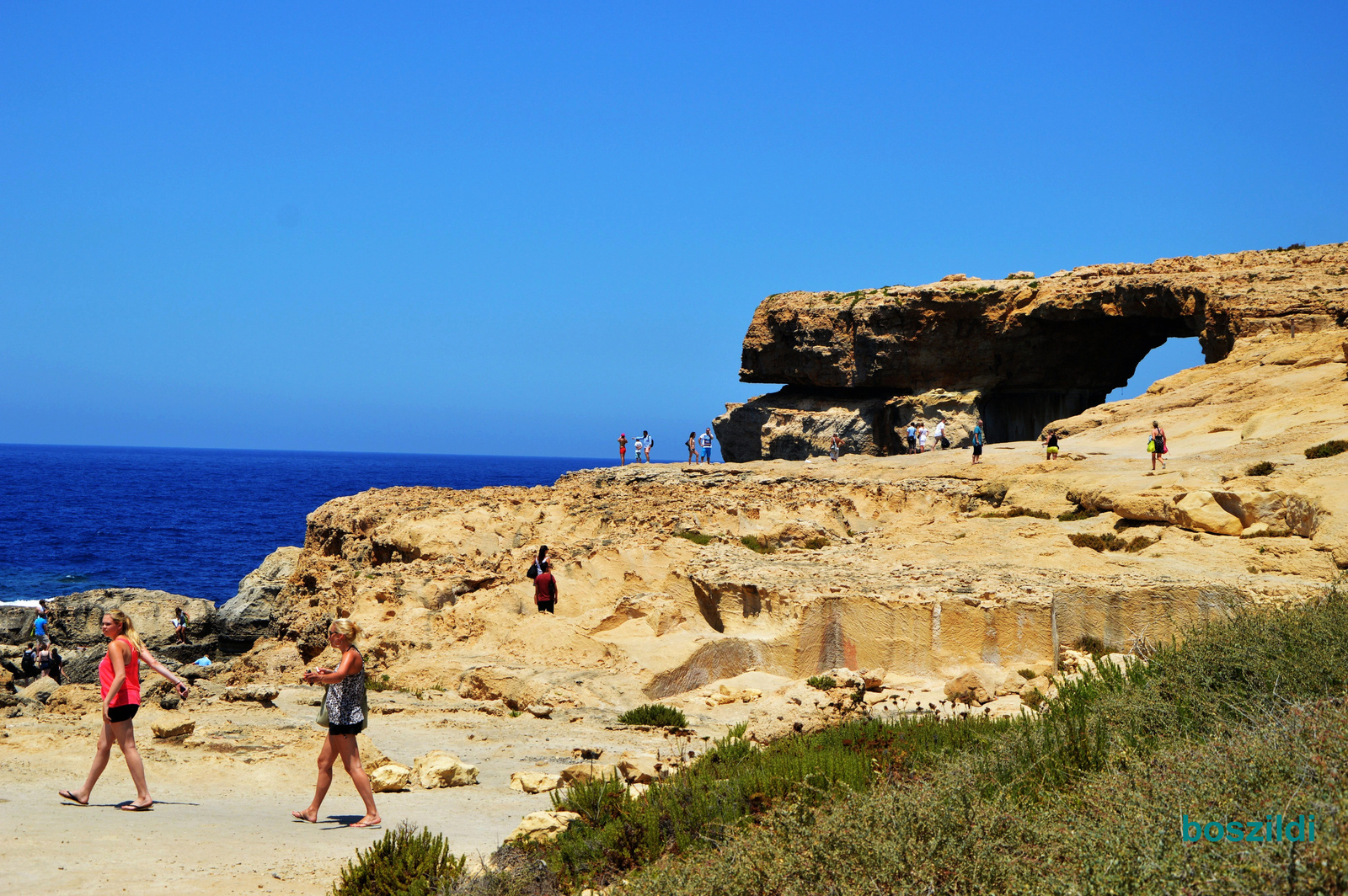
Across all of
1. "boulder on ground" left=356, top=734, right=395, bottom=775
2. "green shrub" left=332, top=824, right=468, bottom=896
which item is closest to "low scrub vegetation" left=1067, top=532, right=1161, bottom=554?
"boulder on ground" left=356, top=734, right=395, bottom=775

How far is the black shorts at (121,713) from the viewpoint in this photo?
691cm

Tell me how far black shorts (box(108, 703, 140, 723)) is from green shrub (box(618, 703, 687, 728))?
5071 mm

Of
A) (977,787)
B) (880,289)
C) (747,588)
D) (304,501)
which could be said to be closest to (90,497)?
(304,501)

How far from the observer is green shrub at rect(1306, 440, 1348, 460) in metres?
16.2

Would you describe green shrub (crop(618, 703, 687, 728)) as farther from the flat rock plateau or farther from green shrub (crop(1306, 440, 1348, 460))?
green shrub (crop(1306, 440, 1348, 460))

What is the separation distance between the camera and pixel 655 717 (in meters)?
10.7

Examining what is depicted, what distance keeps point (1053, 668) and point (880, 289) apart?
30.0 m

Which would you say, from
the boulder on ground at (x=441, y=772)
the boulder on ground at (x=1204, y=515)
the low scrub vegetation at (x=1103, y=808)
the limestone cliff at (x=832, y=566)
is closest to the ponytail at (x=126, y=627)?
the boulder on ground at (x=441, y=772)

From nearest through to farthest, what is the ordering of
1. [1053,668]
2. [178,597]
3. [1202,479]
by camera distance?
[1053,668], [1202,479], [178,597]

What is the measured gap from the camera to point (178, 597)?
25.9 metres

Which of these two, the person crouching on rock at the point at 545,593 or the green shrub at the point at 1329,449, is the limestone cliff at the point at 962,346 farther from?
the person crouching on rock at the point at 545,593

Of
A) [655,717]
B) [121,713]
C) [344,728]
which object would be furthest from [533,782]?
[121,713]

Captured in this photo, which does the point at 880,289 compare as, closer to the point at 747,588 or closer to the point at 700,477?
the point at 700,477

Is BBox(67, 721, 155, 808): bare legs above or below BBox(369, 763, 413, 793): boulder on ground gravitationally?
above
